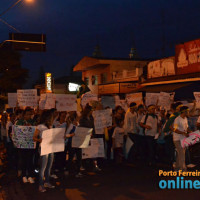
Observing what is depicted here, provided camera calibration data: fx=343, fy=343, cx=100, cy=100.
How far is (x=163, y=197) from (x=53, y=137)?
270 cm

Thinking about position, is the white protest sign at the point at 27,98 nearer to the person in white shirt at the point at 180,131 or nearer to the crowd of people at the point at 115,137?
the crowd of people at the point at 115,137

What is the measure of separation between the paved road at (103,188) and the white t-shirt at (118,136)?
1313 mm

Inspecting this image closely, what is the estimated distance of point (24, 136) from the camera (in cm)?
833

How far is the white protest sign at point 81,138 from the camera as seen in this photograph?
8.89 metres

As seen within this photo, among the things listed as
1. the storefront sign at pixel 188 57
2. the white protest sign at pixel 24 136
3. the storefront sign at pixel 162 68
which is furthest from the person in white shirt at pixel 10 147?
the storefront sign at pixel 162 68

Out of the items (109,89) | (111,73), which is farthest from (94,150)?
(111,73)

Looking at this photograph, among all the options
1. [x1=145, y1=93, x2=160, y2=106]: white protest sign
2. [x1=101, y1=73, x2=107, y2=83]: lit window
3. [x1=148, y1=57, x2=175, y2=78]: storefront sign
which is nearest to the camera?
[x1=145, y1=93, x2=160, y2=106]: white protest sign

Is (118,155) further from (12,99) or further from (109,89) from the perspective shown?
(109,89)

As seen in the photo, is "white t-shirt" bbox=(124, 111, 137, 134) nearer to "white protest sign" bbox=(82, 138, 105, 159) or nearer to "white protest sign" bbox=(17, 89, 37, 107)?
"white protest sign" bbox=(82, 138, 105, 159)

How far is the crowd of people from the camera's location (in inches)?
338

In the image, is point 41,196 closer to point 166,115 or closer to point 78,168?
point 78,168

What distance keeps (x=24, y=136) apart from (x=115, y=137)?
10.9 feet

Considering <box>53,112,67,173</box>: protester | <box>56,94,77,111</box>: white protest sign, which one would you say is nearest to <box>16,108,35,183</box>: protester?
<box>53,112,67,173</box>: protester

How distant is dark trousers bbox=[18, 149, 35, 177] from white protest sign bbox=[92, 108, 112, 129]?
2.14 metres
